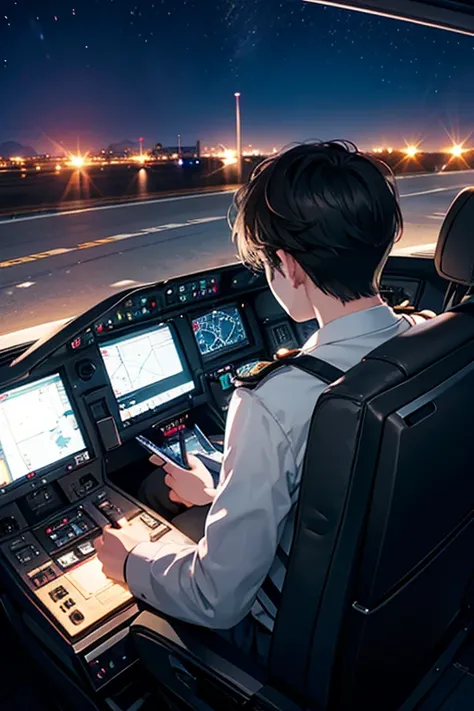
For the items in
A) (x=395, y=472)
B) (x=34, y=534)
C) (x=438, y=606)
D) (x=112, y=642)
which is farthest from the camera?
(x=34, y=534)

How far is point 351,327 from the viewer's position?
36.1 inches

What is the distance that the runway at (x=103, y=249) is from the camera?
4555 millimetres

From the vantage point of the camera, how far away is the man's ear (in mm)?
938

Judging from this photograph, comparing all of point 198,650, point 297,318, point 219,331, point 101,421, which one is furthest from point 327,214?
point 219,331

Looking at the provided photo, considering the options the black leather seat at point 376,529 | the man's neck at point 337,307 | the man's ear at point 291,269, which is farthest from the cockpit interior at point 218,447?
the man's ear at point 291,269

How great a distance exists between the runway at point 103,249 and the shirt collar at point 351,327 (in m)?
1.93

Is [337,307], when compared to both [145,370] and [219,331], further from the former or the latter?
[219,331]

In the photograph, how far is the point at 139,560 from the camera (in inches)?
43.8

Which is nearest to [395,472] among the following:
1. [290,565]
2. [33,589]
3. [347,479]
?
[347,479]

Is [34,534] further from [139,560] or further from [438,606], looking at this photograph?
[438,606]

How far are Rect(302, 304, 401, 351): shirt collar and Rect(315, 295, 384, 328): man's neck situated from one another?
12mm

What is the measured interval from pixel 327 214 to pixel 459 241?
1.20m

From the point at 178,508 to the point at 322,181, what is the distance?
121 cm

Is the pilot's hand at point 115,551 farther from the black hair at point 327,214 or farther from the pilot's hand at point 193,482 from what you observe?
the black hair at point 327,214
